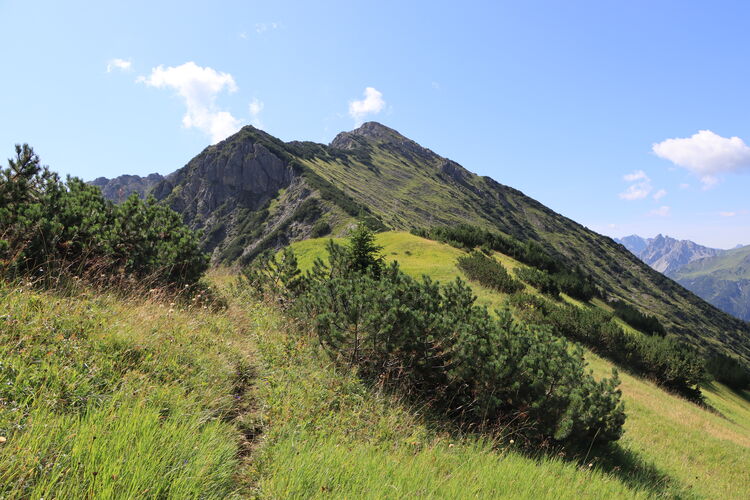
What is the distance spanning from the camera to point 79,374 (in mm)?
2992

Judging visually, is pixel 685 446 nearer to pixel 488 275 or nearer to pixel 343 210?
pixel 488 275

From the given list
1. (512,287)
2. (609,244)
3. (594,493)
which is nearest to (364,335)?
(594,493)

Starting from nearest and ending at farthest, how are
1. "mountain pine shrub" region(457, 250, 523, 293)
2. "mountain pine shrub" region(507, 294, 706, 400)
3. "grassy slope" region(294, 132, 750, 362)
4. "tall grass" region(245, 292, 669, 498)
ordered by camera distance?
"tall grass" region(245, 292, 669, 498) → "mountain pine shrub" region(507, 294, 706, 400) → "mountain pine shrub" region(457, 250, 523, 293) → "grassy slope" region(294, 132, 750, 362)

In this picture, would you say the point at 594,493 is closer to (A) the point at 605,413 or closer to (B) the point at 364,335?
Answer: (A) the point at 605,413

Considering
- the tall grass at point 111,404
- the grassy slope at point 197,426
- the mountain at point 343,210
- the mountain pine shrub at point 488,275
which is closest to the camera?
the tall grass at point 111,404

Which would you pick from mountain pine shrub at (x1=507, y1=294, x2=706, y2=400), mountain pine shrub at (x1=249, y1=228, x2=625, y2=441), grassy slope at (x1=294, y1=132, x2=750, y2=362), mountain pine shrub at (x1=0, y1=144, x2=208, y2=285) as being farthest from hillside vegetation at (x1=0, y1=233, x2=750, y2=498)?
grassy slope at (x1=294, y1=132, x2=750, y2=362)

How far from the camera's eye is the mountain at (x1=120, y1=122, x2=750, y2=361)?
320 feet

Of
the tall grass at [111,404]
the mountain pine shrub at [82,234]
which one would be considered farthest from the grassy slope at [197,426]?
the mountain pine shrub at [82,234]

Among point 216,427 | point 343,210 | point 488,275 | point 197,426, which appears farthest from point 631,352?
point 343,210

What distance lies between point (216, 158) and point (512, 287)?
147240mm

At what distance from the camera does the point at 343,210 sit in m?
88.9

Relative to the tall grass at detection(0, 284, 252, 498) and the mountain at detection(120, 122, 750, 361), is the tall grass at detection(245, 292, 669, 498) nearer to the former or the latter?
the tall grass at detection(0, 284, 252, 498)

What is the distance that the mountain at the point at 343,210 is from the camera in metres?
97.4

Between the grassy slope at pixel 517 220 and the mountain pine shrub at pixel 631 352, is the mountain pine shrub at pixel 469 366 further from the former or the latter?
the grassy slope at pixel 517 220
